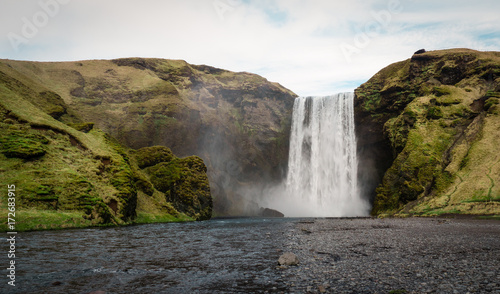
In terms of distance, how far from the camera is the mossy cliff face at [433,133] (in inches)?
1811

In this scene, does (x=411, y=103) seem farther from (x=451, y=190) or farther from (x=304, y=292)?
(x=304, y=292)

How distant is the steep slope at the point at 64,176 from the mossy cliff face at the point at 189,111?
82.0 feet

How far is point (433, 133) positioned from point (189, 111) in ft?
208

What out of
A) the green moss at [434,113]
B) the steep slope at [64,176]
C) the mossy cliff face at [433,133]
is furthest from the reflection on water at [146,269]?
the green moss at [434,113]

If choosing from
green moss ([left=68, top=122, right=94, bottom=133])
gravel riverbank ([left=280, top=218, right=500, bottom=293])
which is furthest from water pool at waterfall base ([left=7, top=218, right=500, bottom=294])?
green moss ([left=68, top=122, right=94, bottom=133])

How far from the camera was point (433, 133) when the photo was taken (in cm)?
5903

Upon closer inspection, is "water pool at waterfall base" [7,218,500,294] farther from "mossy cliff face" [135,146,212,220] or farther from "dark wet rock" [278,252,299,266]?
"mossy cliff face" [135,146,212,220]

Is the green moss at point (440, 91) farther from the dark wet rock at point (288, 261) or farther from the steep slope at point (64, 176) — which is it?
the dark wet rock at point (288, 261)

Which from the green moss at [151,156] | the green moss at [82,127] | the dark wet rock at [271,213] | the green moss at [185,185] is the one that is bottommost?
the dark wet rock at [271,213]

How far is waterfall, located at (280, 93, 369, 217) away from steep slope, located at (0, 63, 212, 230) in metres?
34.6

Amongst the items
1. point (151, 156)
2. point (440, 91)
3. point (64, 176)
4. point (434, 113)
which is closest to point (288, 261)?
point (64, 176)

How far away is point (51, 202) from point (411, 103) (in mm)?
70466

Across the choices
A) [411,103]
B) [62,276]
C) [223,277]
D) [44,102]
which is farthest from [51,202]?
[411,103]

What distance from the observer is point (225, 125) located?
299ft
